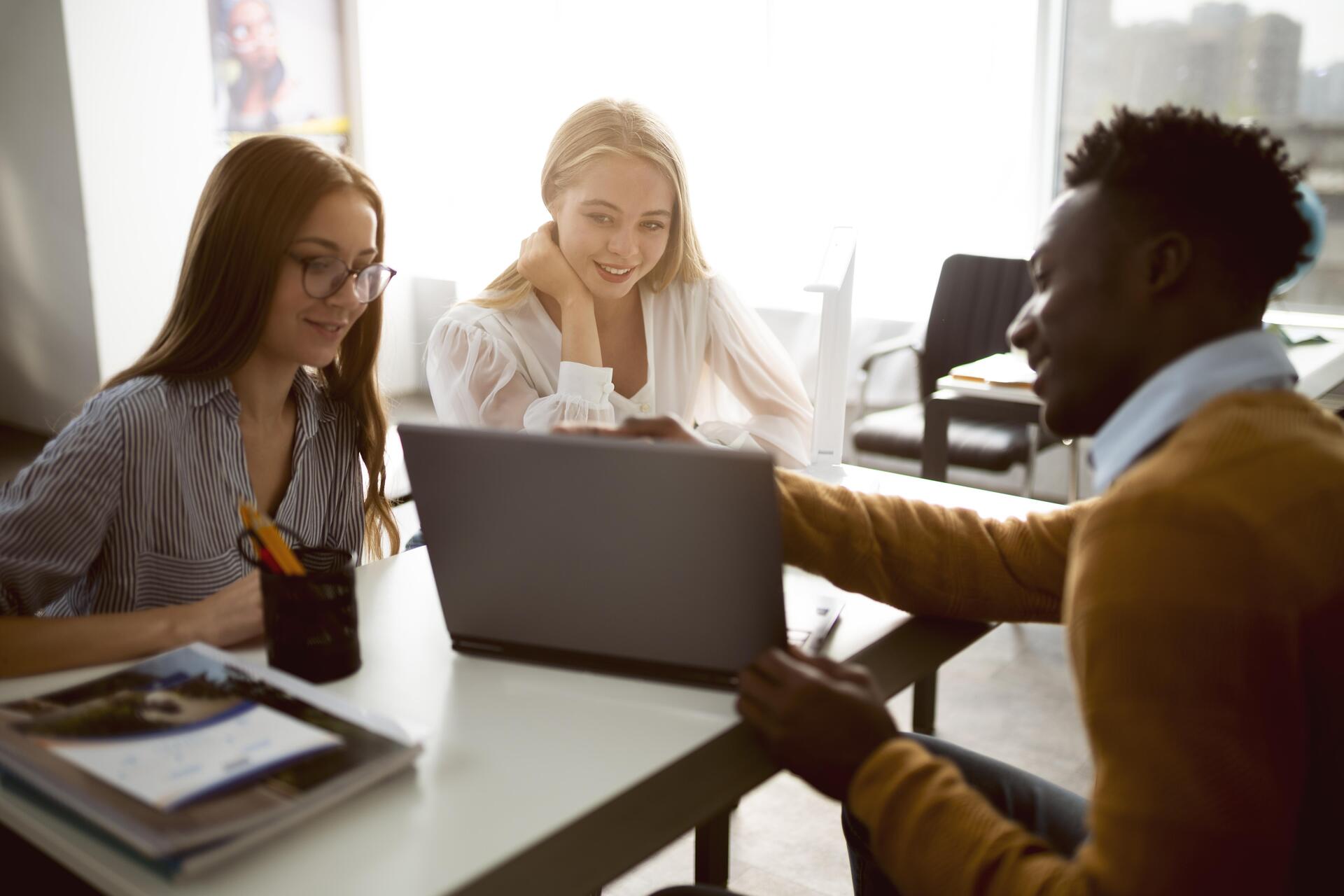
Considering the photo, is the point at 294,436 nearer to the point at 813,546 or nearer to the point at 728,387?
the point at 813,546

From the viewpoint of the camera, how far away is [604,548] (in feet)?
3.26

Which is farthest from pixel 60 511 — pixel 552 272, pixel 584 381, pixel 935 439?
pixel 935 439

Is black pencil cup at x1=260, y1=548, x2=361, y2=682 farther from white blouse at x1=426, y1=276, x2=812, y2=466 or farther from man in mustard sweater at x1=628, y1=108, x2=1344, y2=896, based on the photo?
white blouse at x1=426, y1=276, x2=812, y2=466

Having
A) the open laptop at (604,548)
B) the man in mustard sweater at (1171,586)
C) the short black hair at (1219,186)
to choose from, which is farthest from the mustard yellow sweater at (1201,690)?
the open laptop at (604,548)

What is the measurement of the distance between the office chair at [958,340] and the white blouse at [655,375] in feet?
3.80

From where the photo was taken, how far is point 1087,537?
0.77 meters

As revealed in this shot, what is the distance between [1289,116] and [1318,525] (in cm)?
368

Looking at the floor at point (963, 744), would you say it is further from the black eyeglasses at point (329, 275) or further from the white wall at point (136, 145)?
the white wall at point (136, 145)

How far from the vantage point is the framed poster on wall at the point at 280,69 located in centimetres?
494


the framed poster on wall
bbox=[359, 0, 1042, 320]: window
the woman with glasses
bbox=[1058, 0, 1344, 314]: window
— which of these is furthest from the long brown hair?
the framed poster on wall

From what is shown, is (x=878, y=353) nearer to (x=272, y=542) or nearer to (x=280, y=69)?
(x=272, y=542)

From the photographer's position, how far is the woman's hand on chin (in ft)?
6.63

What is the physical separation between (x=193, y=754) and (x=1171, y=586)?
65 centimetres

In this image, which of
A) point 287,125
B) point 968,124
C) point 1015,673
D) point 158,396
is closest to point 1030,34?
point 968,124
